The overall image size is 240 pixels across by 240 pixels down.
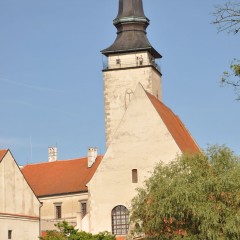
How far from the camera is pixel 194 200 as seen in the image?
33.2 m

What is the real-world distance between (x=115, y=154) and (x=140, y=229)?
1362cm

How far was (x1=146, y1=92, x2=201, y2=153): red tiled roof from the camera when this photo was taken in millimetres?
48344

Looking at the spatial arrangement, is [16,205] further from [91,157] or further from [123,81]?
[123,81]

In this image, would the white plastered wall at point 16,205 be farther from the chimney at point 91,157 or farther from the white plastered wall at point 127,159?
the chimney at point 91,157

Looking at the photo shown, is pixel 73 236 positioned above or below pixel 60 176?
below

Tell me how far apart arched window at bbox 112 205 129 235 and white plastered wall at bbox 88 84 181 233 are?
0.90 ft

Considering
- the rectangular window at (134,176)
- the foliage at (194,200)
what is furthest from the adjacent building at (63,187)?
the foliage at (194,200)

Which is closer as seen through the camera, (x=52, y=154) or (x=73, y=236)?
(x=73, y=236)

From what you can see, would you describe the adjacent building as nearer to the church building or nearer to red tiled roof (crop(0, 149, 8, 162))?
the church building

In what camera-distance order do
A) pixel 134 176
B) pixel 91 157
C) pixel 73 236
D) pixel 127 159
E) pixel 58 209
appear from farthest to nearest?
pixel 91 157
pixel 58 209
pixel 127 159
pixel 134 176
pixel 73 236

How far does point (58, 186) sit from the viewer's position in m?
64.5

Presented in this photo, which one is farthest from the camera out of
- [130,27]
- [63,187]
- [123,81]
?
[130,27]

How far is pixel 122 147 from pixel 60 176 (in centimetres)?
1850

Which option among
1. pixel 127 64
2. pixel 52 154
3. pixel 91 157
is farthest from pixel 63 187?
pixel 127 64
